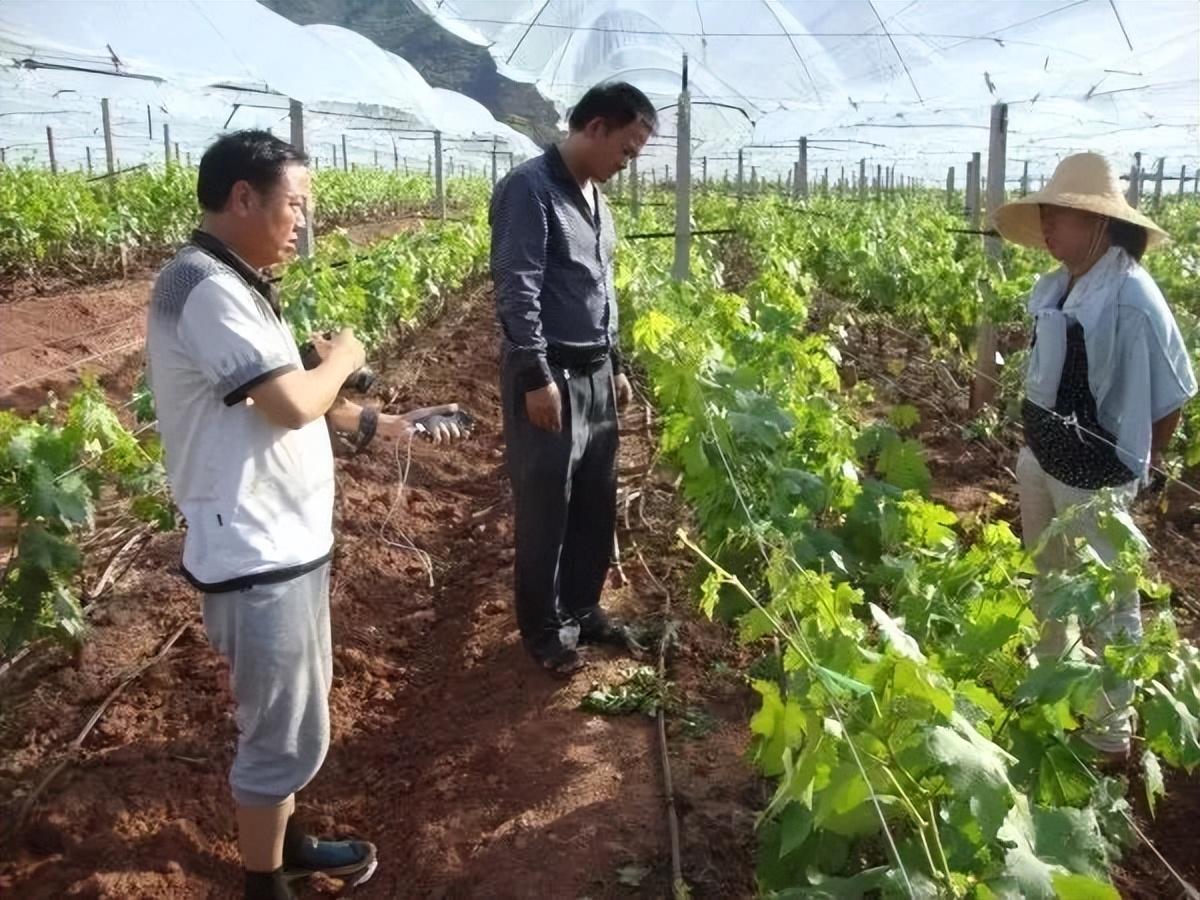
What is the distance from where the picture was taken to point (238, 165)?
227cm

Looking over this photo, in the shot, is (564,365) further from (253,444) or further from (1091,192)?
(1091,192)

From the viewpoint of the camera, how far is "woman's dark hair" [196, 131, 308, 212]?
89.4 inches

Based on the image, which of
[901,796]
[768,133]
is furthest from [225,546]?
[768,133]

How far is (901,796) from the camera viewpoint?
1744mm

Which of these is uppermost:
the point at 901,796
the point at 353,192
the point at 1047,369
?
the point at 353,192

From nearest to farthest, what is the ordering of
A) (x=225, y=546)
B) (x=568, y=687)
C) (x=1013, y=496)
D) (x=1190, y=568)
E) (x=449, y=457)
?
(x=225, y=546) → (x=568, y=687) → (x=1190, y=568) → (x=1013, y=496) → (x=449, y=457)

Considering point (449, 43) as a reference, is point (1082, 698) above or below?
below

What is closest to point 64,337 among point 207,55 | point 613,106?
point 207,55

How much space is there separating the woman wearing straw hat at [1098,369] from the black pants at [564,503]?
4.68ft

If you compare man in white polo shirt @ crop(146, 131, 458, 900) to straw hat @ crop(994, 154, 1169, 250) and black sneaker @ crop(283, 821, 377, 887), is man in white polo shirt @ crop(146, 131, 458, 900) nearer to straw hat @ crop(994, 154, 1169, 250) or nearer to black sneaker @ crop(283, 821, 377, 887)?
black sneaker @ crop(283, 821, 377, 887)

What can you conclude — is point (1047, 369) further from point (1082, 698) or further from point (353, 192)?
point (353, 192)

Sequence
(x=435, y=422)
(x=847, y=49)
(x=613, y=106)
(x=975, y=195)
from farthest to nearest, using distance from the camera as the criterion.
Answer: (x=975, y=195) < (x=847, y=49) < (x=613, y=106) < (x=435, y=422)

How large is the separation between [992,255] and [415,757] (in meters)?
5.44

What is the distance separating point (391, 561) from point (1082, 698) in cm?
379
